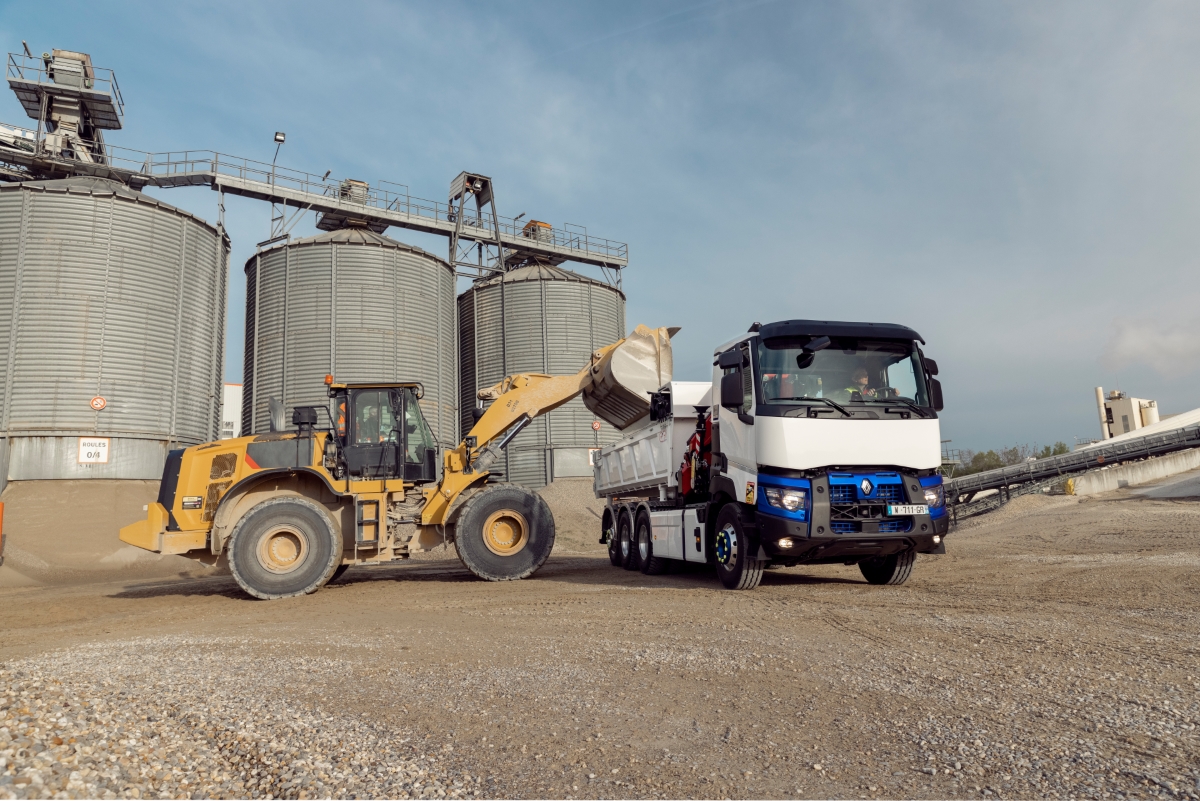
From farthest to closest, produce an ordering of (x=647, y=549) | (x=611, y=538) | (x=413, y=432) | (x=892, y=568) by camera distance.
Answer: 1. (x=611, y=538)
2. (x=647, y=549)
3. (x=413, y=432)
4. (x=892, y=568)

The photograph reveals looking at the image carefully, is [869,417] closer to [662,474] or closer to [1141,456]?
[662,474]

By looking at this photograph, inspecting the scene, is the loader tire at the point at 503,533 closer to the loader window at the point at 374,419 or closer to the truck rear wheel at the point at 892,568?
the loader window at the point at 374,419

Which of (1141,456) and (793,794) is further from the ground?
(1141,456)

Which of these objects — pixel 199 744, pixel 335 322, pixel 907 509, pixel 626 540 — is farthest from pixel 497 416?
pixel 335 322

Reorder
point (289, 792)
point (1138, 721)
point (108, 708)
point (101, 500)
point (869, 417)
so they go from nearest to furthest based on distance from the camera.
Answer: point (289, 792) → point (1138, 721) → point (108, 708) → point (869, 417) → point (101, 500)

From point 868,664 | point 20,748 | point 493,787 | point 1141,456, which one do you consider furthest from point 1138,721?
point 1141,456

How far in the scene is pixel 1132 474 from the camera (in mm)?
35875

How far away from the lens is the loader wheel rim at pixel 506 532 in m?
12.5

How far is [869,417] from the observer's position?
30.2 ft

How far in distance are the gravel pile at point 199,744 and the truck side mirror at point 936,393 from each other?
7715 mm

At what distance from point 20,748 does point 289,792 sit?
4.00 feet

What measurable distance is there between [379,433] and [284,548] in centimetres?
227

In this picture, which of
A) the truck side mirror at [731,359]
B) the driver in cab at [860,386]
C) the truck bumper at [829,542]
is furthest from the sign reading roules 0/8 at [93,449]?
the driver in cab at [860,386]

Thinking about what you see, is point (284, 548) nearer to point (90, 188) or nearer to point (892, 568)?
point (892, 568)
